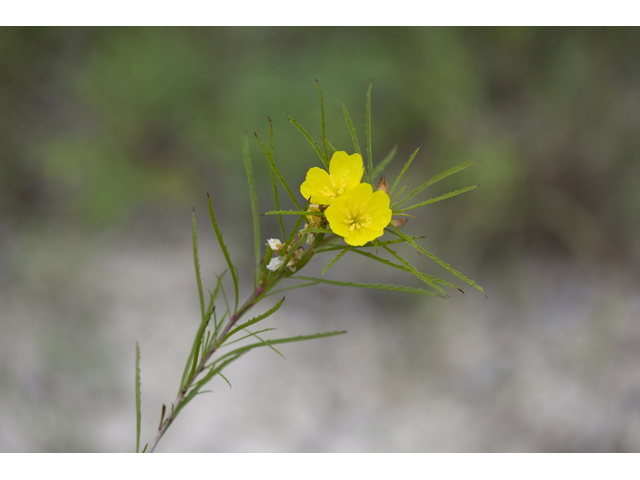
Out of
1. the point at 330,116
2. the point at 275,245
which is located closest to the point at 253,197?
the point at 275,245

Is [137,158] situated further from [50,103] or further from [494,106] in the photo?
[494,106]

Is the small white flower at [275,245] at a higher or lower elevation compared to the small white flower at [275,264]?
higher

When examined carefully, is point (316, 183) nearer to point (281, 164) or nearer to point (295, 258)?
point (295, 258)

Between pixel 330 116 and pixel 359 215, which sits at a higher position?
pixel 330 116

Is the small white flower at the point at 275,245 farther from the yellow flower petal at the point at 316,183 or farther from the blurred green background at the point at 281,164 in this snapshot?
the blurred green background at the point at 281,164

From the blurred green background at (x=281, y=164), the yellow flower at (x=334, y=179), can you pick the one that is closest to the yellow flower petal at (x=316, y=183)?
the yellow flower at (x=334, y=179)

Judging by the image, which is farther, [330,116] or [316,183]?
[330,116]
